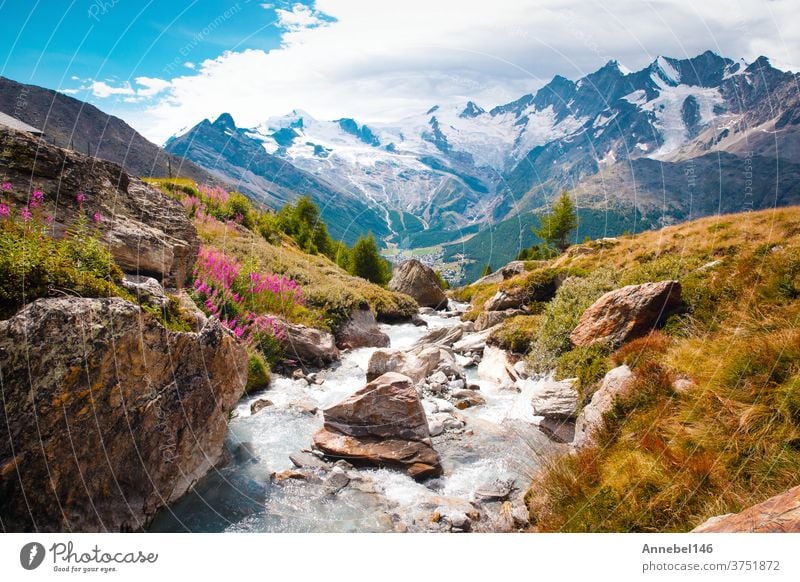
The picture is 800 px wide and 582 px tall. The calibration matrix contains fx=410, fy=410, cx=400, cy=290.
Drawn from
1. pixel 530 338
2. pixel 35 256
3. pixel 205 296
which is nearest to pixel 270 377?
pixel 205 296

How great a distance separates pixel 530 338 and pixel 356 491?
491 inches

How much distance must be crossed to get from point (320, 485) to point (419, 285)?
43.0 m

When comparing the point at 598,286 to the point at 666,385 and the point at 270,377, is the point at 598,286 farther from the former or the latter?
the point at 270,377

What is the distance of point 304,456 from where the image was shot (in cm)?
912

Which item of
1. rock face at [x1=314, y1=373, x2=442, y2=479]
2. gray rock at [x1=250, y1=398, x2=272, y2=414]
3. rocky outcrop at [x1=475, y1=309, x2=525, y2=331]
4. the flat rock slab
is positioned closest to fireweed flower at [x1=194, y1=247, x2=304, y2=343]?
gray rock at [x1=250, y1=398, x2=272, y2=414]

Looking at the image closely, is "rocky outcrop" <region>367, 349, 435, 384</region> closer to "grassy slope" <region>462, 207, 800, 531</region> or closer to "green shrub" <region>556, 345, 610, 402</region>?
"green shrub" <region>556, 345, 610, 402</region>

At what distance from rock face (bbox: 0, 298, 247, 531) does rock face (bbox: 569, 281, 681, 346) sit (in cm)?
1031

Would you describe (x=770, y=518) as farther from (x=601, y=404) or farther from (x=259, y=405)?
(x=259, y=405)

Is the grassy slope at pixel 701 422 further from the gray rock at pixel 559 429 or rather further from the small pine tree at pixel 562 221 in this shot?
the small pine tree at pixel 562 221

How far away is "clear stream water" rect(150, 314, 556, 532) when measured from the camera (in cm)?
695

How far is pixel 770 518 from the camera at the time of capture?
13.5ft
